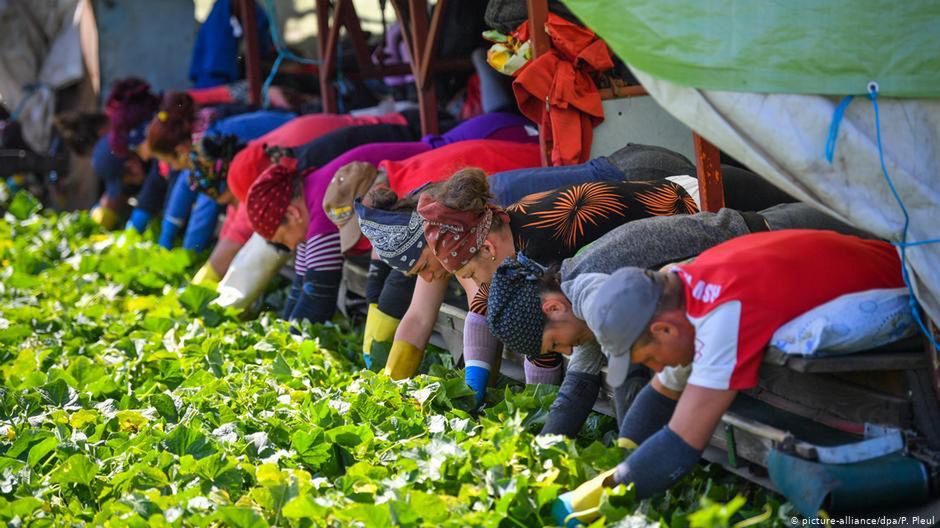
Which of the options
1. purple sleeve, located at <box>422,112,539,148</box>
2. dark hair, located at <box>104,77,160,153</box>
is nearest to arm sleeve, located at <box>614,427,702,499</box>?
purple sleeve, located at <box>422,112,539,148</box>

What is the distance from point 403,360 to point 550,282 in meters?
1.14

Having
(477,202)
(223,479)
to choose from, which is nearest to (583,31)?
(477,202)

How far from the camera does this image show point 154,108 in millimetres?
7445

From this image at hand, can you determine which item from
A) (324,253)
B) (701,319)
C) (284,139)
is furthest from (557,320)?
(284,139)

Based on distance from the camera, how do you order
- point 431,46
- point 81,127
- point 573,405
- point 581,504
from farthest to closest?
point 81,127 → point 431,46 → point 573,405 → point 581,504

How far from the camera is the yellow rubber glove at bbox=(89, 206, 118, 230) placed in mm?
8094

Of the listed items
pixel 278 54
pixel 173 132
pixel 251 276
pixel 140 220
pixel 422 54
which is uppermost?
pixel 422 54

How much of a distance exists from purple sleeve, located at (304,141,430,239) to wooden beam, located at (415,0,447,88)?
493 mm

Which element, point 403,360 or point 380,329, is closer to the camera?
point 403,360

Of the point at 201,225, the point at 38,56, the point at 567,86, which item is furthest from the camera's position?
the point at 38,56

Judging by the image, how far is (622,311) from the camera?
2.34m

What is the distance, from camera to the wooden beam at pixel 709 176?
3260 millimetres

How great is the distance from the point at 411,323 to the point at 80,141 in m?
5.68

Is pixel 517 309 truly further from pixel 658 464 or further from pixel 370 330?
pixel 370 330
